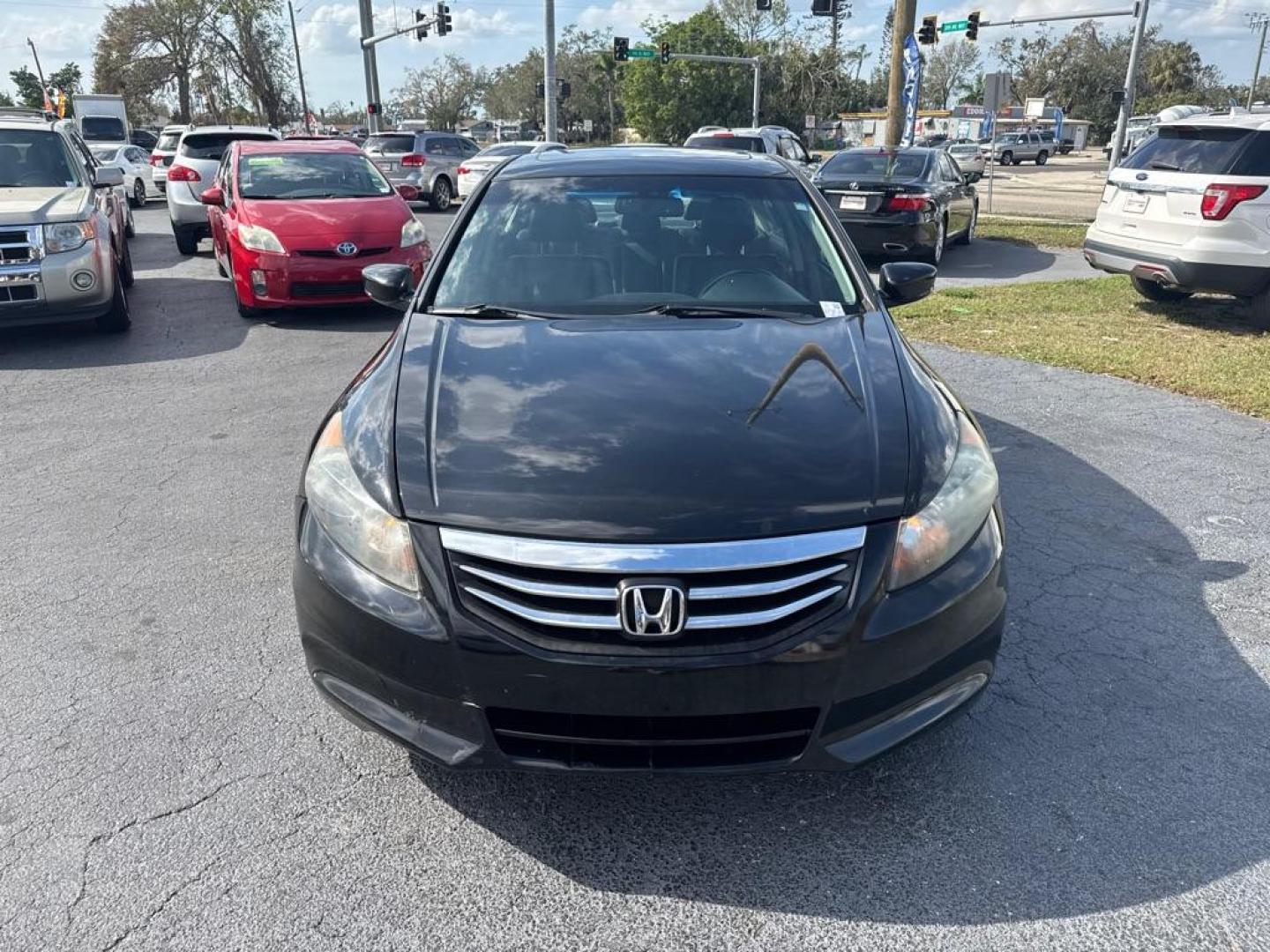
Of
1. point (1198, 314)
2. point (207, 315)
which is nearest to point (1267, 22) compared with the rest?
point (1198, 314)

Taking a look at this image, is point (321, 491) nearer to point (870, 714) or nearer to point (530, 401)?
point (530, 401)

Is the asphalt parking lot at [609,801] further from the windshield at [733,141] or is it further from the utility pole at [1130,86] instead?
the utility pole at [1130,86]

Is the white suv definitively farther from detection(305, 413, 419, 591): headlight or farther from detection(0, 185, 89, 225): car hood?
detection(0, 185, 89, 225): car hood

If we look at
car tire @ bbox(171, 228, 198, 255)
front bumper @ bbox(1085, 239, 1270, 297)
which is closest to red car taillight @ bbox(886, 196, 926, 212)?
front bumper @ bbox(1085, 239, 1270, 297)

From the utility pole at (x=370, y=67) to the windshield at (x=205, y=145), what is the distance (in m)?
22.7

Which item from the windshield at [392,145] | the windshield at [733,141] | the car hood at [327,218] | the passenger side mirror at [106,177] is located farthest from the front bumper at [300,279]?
the windshield at [392,145]

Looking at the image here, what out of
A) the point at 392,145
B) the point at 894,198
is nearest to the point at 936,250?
the point at 894,198

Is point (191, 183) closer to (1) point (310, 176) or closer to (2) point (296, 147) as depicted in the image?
(2) point (296, 147)

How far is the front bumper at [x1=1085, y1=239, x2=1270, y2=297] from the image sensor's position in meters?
8.14

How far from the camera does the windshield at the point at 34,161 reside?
8547mm

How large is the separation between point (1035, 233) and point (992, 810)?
15469 mm

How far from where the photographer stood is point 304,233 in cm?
873

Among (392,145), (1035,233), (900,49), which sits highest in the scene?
(900,49)

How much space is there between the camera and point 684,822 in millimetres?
2596
